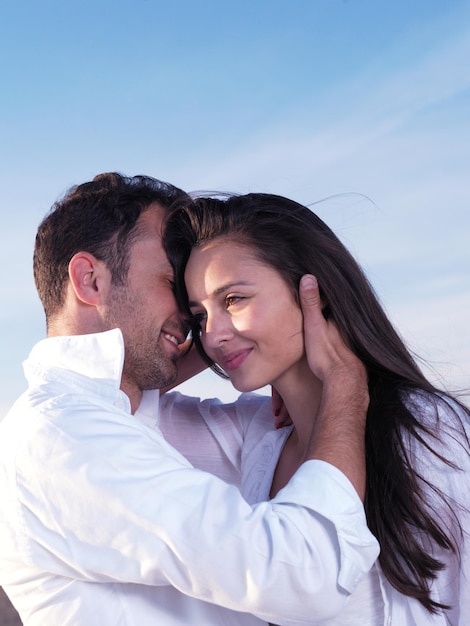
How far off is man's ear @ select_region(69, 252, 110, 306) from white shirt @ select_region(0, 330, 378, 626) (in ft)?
2.30

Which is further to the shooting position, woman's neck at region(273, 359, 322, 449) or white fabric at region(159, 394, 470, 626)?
woman's neck at region(273, 359, 322, 449)

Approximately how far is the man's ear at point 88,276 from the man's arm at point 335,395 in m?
0.76

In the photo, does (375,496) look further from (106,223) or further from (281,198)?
(106,223)

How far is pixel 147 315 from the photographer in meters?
3.22

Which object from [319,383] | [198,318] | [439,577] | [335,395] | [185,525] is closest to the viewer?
[185,525]

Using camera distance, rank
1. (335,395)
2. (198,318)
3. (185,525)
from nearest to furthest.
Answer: (185,525), (335,395), (198,318)

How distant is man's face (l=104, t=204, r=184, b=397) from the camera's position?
10.5ft

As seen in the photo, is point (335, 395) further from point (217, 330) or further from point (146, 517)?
point (146, 517)

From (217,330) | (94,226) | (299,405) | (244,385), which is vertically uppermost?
(94,226)

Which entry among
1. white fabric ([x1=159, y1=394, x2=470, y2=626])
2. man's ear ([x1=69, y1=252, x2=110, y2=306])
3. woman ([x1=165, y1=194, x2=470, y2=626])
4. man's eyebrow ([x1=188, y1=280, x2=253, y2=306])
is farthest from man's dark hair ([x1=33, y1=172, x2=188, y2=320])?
white fabric ([x1=159, y1=394, x2=470, y2=626])

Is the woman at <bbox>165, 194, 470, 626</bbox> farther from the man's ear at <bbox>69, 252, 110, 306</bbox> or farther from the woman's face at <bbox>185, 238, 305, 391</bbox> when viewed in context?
the man's ear at <bbox>69, 252, 110, 306</bbox>

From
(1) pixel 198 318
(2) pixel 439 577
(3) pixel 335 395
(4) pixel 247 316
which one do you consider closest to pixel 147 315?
(1) pixel 198 318

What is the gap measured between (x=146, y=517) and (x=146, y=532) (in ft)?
0.13

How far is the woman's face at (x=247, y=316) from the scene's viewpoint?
2.99 m
